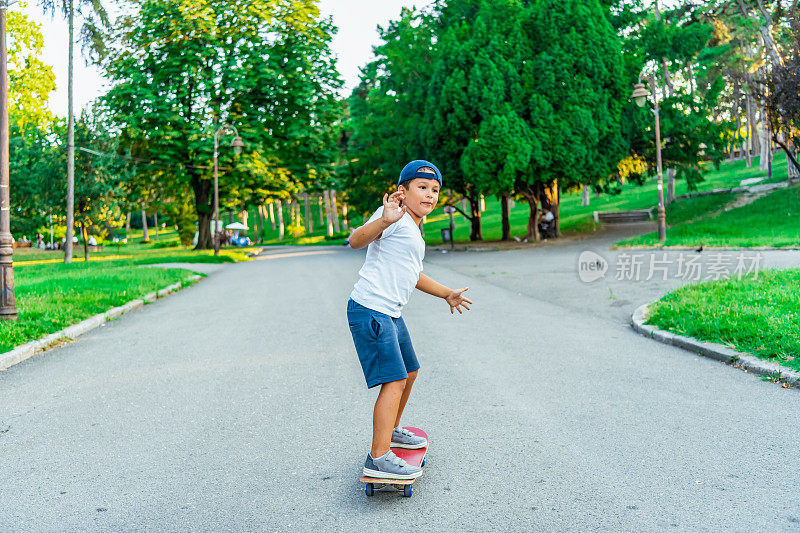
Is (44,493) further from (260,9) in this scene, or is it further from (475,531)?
(260,9)

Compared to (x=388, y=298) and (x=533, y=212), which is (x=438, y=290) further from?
(x=533, y=212)

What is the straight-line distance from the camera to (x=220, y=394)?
19.1 ft

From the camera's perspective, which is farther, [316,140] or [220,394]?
[316,140]

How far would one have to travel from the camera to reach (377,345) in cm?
354

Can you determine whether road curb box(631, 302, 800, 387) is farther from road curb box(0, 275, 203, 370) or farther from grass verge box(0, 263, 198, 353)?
grass verge box(0, 263, 198, 353)

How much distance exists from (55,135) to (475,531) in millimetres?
33900

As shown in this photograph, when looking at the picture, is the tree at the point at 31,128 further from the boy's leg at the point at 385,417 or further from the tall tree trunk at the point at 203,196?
the boy's leg at the point at 385,417

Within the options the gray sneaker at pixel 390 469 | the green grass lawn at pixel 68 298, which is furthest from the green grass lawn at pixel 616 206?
the gray sneaker at pixel 390 469

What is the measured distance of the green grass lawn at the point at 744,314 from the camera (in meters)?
6.65

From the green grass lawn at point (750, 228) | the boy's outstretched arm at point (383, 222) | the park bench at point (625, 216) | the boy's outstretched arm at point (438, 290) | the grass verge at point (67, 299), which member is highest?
the park bench at point (625, 216)

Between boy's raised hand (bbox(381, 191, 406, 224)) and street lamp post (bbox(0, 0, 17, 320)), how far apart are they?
7.52 m

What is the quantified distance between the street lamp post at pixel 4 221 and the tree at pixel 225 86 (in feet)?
61.9

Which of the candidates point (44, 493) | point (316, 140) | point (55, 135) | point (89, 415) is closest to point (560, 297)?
point (89, 415)

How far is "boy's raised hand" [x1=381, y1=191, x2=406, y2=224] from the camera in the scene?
132 inches
